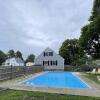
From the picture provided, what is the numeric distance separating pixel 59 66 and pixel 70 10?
76.7 ft

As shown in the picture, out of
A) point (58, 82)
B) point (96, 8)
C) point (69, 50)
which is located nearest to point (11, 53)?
point (69, 50)

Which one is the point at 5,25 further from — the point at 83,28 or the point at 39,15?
the point at 83,28

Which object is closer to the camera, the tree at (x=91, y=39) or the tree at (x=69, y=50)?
the tree at (x=91, y=39)

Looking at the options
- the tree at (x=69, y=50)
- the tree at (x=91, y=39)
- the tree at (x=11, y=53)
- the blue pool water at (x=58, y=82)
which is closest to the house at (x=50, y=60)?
the tree at (x=69, y=50)

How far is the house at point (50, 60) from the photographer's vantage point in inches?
1735

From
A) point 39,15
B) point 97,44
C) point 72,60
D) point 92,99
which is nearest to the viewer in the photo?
point 92,99

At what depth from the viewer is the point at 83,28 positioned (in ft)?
90.3

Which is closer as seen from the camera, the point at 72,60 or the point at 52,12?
the point at 52,12

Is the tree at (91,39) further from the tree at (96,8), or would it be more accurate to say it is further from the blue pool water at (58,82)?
the blue pool water at (58,82)

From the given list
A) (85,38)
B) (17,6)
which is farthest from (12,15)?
(85,38)

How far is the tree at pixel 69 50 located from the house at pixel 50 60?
14.1m

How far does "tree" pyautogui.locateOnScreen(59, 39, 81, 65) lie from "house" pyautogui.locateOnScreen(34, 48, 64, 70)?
1406 cm

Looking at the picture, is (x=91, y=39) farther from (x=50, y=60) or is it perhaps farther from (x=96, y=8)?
(x=50, y=60)

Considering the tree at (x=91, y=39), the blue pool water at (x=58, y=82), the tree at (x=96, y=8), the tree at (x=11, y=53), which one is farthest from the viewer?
the tree at (x=11, y=53)
